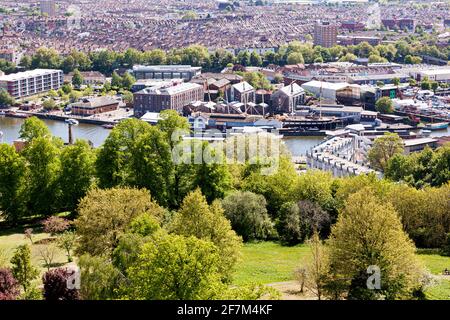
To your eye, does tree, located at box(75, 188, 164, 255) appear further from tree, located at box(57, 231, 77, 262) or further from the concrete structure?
the concrete structure

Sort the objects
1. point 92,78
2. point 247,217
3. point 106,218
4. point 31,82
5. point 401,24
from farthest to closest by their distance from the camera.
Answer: point 401,24, point 92,78, point 31,82, point 247,217, point 106,218

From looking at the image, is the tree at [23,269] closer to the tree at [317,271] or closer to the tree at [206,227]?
the tree at [206,227]

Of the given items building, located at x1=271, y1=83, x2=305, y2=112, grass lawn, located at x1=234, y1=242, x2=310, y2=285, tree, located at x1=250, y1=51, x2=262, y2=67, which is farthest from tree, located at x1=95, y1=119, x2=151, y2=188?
tree, located at x1=250, y1=51, x2=262, y2=67

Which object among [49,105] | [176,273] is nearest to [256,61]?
[49,105]

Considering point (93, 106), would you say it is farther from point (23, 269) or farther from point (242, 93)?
point (23, 269)

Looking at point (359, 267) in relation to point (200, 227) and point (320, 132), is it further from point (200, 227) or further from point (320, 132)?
point (320, 132)

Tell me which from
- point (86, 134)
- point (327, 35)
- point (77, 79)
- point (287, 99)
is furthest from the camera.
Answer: point (327, 35)

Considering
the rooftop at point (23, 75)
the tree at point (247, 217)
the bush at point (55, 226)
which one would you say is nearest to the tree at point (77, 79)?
the rooftop at point (23, 75)
